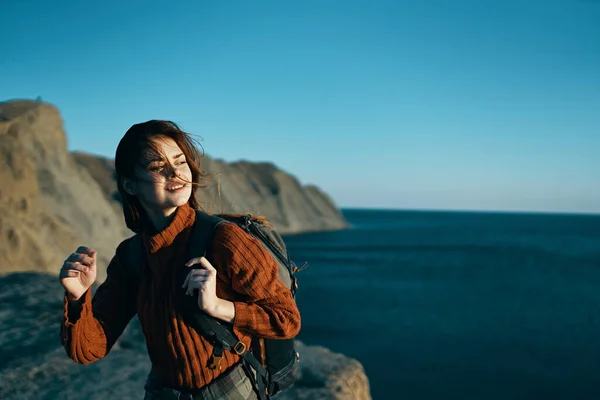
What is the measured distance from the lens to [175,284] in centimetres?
179

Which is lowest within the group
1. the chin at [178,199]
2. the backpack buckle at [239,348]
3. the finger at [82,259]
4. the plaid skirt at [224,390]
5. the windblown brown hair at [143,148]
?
the plaid skirt at [224,390]

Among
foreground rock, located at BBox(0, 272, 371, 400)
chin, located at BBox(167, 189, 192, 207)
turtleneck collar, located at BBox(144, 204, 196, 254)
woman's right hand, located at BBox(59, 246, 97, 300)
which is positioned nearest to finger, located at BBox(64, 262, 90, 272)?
woman's right hand, located at BBox(59, 246, 97, 300)

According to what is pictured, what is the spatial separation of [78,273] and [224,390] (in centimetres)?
69

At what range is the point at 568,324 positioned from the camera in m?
16.0

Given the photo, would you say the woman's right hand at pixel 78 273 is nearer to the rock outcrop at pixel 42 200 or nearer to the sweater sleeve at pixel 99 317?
the sweater sleeve at pixel 99 317

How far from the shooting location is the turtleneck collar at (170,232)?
1816mm

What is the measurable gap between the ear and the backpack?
0.20 m

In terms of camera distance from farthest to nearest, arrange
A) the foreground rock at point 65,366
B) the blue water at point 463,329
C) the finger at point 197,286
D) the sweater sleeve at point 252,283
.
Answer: the blue water at point 463,329, the foreground rock at point 65,366, the sweater sleeve at point 252,283, the finger at point 197,286

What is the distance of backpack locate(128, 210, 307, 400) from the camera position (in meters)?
1.75

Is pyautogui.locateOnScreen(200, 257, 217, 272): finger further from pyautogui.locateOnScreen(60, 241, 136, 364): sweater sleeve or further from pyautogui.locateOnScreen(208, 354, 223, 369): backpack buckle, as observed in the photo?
pyautogui.locateOnScreen(60, 241, 136, 364): sweater sleeve

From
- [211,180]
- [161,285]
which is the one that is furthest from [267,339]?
[211,180]

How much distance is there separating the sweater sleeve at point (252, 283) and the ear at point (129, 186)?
0.39 meters

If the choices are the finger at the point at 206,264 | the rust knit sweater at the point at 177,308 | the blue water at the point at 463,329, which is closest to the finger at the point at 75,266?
the rust knit sweater at the point at 177,308

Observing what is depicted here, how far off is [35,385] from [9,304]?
1.63 m
